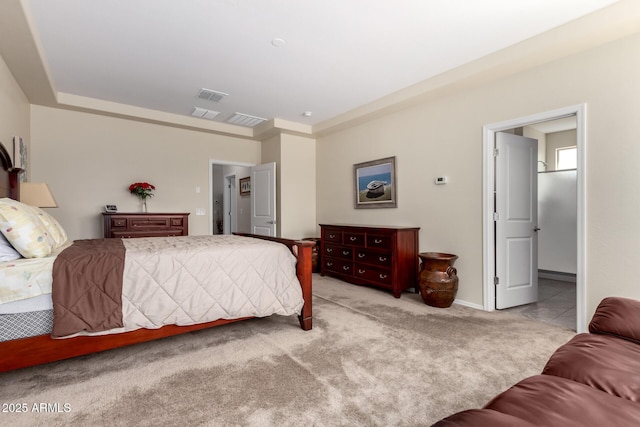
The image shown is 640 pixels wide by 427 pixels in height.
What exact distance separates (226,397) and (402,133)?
3.74 metres

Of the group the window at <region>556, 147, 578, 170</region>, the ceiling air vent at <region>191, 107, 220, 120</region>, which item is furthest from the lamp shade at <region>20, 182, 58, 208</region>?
the window at <region>556, 147, 578, 170</region>

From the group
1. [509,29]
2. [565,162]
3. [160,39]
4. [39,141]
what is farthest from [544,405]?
[565,162]

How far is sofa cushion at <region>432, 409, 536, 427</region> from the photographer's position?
747 mm

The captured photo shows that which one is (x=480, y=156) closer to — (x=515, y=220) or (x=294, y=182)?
(x=515, y=220)

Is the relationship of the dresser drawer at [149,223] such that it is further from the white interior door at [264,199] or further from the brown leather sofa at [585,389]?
the brown leather sofa at [585,389]

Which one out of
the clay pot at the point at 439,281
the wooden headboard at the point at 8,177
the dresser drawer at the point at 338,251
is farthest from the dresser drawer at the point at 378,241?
the wooden headboard at the point at 8,177

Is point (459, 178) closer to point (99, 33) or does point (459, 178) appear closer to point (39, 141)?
point (99, 33)

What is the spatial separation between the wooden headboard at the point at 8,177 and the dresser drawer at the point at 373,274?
386cm

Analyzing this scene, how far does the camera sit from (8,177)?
2.96 meters

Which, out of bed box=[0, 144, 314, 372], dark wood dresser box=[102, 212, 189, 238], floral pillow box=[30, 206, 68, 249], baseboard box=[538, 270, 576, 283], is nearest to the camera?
bed box=[0, 144, 314, 372]

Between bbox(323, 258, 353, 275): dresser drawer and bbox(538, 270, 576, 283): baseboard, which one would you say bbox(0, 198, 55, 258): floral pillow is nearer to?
bbox(323, 258, 353, 275): dresser drawer

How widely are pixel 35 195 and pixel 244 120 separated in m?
2.97

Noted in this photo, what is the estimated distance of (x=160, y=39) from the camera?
9.16ft

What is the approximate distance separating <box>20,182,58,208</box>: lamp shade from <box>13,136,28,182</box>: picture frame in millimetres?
234
